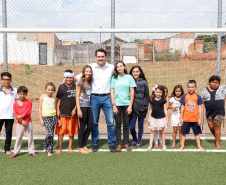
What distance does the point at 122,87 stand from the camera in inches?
173

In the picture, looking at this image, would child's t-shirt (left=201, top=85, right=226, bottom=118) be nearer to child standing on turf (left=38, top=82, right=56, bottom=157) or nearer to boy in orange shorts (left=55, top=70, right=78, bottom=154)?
boy in orange shorts (left=55, top=70, right=78, bottom=154)

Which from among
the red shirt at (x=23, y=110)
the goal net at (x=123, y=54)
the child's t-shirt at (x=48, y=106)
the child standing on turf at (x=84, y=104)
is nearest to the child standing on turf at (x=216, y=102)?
the goal net at (x=123, y=54)

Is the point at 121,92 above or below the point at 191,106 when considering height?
above

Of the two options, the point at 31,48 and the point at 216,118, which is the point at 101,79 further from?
the point at 31,48

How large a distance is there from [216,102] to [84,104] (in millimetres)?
2562

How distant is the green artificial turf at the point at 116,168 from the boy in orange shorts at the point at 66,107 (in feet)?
1.40

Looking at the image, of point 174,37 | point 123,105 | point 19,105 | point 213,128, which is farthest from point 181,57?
point 19,105

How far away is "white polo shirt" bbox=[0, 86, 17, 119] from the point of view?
4.35 metres

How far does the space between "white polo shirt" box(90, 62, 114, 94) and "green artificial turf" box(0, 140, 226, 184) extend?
1.15 meters

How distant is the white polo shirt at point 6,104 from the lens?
171 inches

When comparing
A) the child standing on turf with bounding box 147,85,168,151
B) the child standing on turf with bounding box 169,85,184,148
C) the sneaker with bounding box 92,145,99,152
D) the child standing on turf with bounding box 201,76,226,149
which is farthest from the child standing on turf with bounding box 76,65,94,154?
the child standing on turf with bounding box 201,76,226,149

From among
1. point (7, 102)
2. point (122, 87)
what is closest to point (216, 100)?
point (122, 87)

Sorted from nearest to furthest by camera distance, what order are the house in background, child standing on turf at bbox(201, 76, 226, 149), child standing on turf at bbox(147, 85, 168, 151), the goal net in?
child standing on turf at bbox(147, 85, 168, 151)
child standing on turf at bbox(201, 76, 226, 149)
the goal net
the house in background

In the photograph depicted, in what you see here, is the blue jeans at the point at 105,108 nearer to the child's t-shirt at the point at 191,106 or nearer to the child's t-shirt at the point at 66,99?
the child's t-shirt at the point at 66,99
